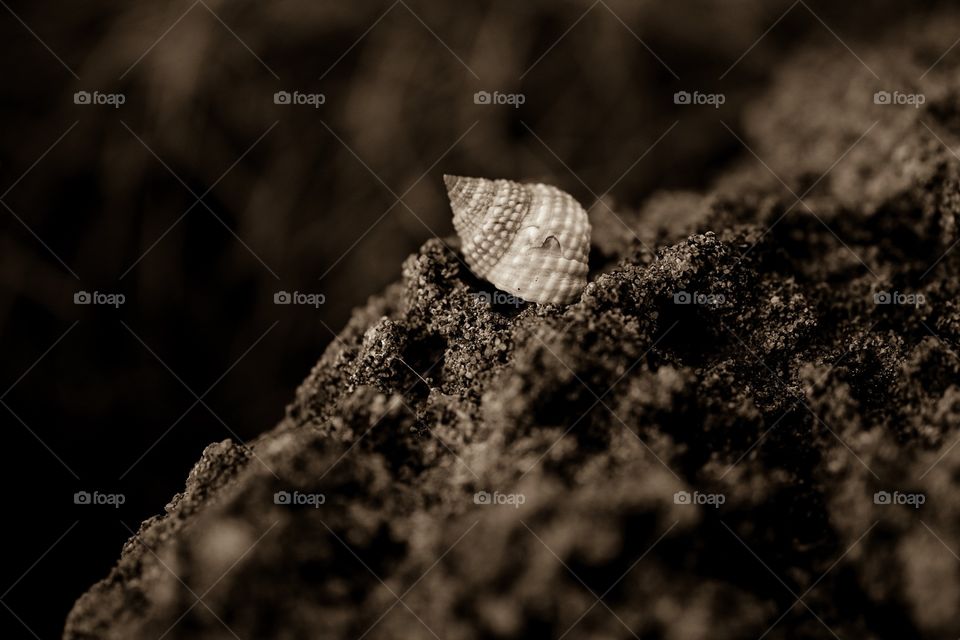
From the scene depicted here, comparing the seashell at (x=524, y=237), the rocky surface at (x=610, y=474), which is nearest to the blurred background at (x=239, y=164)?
the seashell at (x=524, y=237)

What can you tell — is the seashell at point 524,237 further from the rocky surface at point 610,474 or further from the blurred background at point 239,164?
the blurred background at point 239,164

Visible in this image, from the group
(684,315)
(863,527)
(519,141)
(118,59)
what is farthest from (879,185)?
(118,59)

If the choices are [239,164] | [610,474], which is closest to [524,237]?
[610,474]

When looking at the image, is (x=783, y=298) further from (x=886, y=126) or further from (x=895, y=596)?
(x=886, y=126)

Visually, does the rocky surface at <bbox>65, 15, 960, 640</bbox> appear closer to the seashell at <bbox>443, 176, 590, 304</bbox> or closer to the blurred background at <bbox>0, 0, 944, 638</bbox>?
the seashell at <bbox>443, 176, 590, 304</bbox>

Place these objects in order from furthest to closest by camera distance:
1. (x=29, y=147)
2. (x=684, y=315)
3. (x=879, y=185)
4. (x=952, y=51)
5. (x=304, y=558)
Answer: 1. (x=29, y=147)
2. (x=952, y=51)
3. (x=879, y=185)
4. (x=684, y=315)
5. (x=304, y=558)

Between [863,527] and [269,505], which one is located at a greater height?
[269,505]
